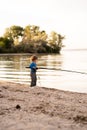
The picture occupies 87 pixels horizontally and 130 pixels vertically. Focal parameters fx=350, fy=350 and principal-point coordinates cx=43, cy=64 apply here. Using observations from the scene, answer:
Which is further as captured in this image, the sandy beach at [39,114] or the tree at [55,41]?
the tree at [55,41]

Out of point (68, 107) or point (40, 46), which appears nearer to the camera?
point (68, 107)

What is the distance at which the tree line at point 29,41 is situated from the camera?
118312 millimetres

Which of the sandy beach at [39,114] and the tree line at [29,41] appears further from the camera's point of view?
the tree line at [29,41]

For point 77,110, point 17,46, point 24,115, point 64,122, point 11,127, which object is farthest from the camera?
point 17,46

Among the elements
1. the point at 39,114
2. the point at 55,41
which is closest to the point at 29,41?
the point at 55,41

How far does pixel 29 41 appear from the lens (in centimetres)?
11900

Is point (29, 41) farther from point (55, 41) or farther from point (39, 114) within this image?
point (39, 114)

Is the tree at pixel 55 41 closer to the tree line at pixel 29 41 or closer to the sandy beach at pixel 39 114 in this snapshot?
the tree line at pixel 29 41

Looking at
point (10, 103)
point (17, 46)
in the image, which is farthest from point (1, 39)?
point (10, 103)

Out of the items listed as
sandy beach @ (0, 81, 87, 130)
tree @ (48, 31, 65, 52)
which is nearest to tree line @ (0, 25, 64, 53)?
tree @ (48, 31, 65, 52)

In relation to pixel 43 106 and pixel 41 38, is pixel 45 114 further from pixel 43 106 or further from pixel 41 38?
pixel 41 38

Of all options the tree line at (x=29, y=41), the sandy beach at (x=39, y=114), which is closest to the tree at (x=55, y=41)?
the tree line at (x=29, y=41)

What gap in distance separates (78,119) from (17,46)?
110276 millimetres

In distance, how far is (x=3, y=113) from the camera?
331 inches
